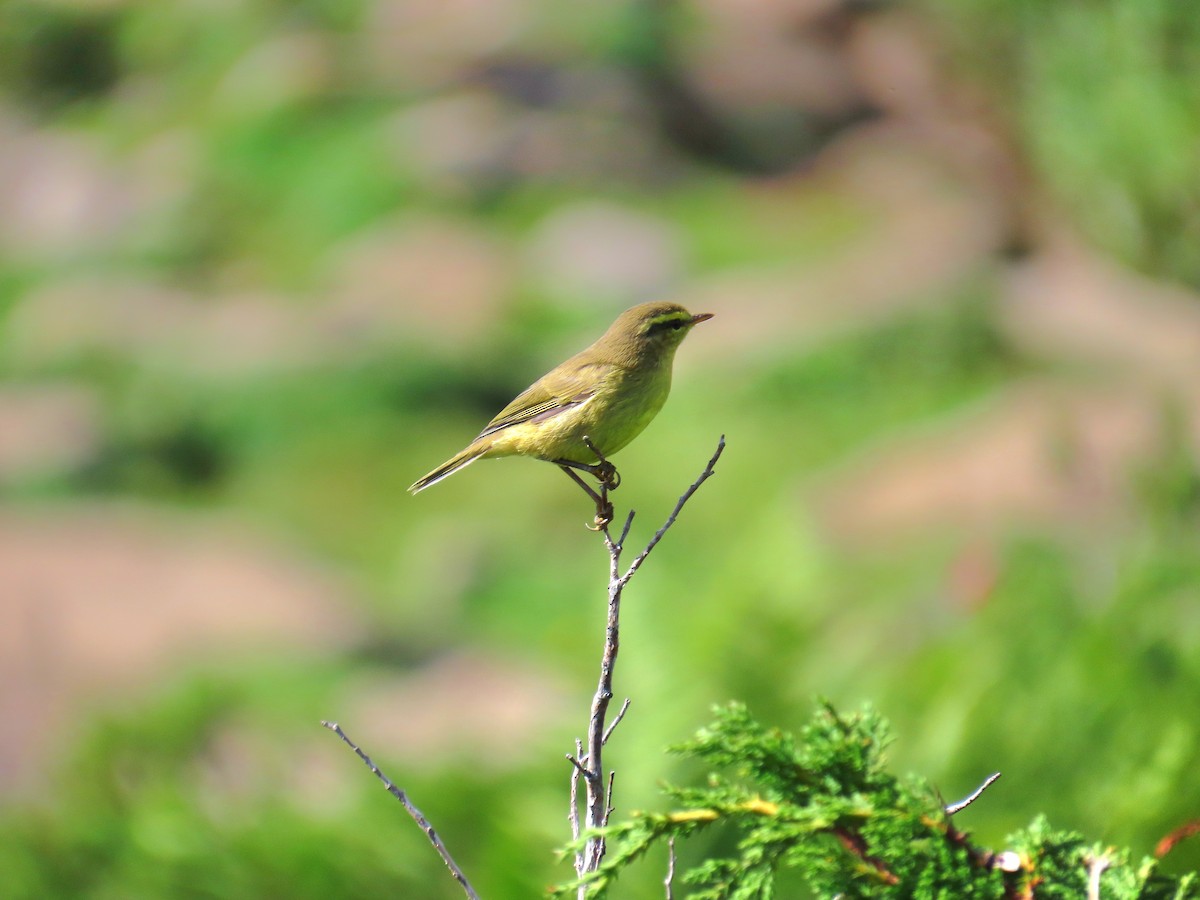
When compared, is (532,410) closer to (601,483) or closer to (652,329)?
(652,329)

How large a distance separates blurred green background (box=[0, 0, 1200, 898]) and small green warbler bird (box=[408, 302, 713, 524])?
133 cm

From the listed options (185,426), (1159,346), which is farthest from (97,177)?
(1159,346)

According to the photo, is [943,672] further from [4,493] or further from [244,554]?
[4,493]

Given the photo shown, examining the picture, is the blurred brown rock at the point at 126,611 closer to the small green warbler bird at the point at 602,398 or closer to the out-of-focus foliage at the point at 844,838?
the small green warbler bird at the point at 602,398

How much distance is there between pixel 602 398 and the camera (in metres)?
3.13

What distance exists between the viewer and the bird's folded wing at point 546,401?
324 centimetres

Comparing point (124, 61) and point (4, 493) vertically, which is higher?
point (124, 61)

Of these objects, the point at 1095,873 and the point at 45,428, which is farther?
the point at 45,428

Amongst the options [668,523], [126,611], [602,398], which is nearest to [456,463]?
[602,398]

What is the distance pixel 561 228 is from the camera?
1293 cm

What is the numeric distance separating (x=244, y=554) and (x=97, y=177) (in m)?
7.04

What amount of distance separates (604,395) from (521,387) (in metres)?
7.86

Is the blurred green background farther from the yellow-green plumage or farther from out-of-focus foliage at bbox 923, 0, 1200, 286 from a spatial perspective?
the yellow-green plumage

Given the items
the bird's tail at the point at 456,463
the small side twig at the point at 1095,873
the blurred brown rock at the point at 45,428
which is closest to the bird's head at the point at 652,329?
the bird's tail at the point at 456,463
